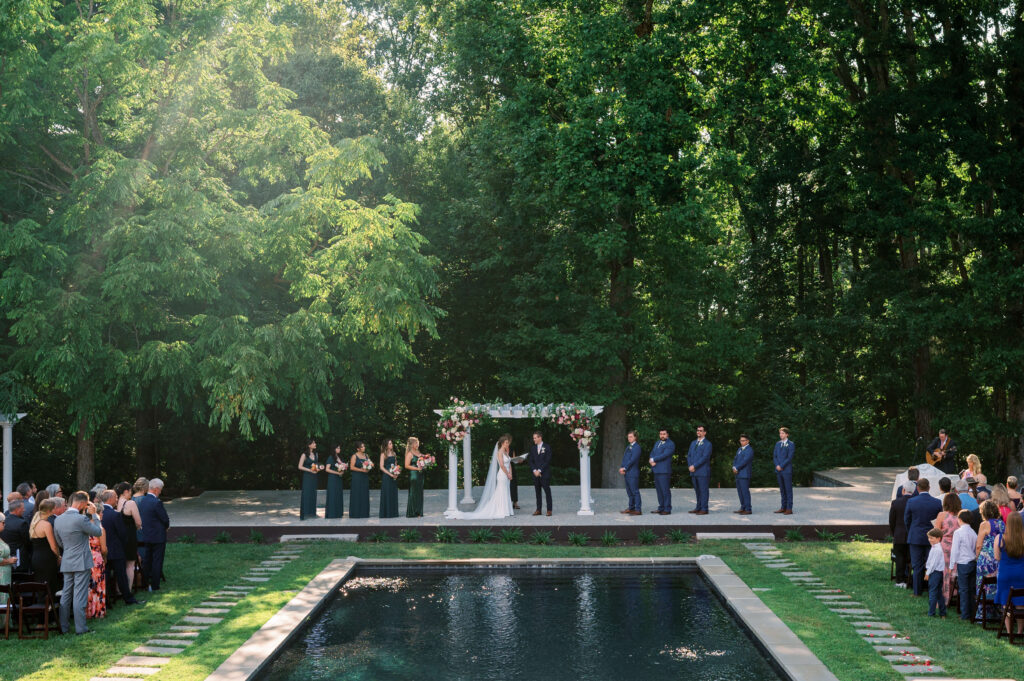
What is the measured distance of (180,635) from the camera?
1167 cm

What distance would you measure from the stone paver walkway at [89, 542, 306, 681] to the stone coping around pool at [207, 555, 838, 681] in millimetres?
767

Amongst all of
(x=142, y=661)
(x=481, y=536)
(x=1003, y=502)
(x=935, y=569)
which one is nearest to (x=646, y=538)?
(x=481, y=536)

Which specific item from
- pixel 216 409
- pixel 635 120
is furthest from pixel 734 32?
pixel 216 409

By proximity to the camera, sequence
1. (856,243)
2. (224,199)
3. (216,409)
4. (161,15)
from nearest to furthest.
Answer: (216,409) < (224,199) < (161,15) < (856,243)

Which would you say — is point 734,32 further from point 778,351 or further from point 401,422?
point 401,422

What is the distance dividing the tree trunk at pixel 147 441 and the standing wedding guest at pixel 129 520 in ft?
44.2

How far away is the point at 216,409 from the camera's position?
63.6 ft

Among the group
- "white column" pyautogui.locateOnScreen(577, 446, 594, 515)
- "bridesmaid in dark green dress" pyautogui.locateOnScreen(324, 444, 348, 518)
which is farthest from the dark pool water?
"bridesmaid in dark green dress" pyautogui.locateOnScreen(324, 444, 348, 518)

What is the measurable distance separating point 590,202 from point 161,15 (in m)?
10.9

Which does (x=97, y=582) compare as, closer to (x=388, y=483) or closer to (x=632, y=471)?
(x=388, y=483)

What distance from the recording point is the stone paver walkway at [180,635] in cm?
1011

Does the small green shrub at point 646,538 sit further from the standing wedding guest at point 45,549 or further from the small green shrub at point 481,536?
the standing wedding guest at point 45,549

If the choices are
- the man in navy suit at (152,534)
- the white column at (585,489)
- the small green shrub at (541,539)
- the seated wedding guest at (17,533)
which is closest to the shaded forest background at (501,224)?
the white column at (585,489)

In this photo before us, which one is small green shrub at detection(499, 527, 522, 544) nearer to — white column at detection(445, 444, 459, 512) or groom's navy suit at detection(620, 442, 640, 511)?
white column at detection(445, 444, 459, 512)
